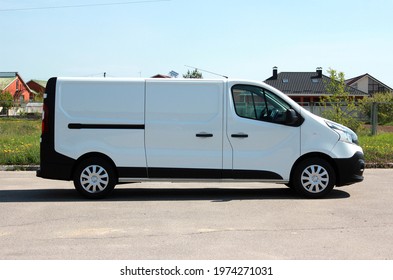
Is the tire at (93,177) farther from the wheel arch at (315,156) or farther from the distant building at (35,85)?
the distant building at (35,85)

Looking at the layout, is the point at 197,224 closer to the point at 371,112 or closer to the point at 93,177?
the point at 93,177

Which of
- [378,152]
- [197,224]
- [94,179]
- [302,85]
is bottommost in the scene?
[197,224]

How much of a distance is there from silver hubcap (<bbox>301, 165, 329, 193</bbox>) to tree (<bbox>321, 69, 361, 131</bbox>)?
12814 mm

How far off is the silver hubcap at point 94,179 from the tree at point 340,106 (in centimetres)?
1432

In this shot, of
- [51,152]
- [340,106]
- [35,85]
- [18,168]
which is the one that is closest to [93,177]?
[51,152]

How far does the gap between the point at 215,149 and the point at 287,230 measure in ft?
8.19

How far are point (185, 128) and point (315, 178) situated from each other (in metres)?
2.38

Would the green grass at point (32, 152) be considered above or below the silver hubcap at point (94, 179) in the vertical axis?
above

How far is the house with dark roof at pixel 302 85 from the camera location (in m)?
64.2

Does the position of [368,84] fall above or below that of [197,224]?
above

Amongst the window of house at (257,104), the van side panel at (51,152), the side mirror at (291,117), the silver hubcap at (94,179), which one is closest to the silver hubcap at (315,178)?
the side mirror at (291,117)

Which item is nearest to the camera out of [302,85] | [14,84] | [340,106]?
[340,106]

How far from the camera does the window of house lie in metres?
8.48

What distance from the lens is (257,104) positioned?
8477 millimetres
